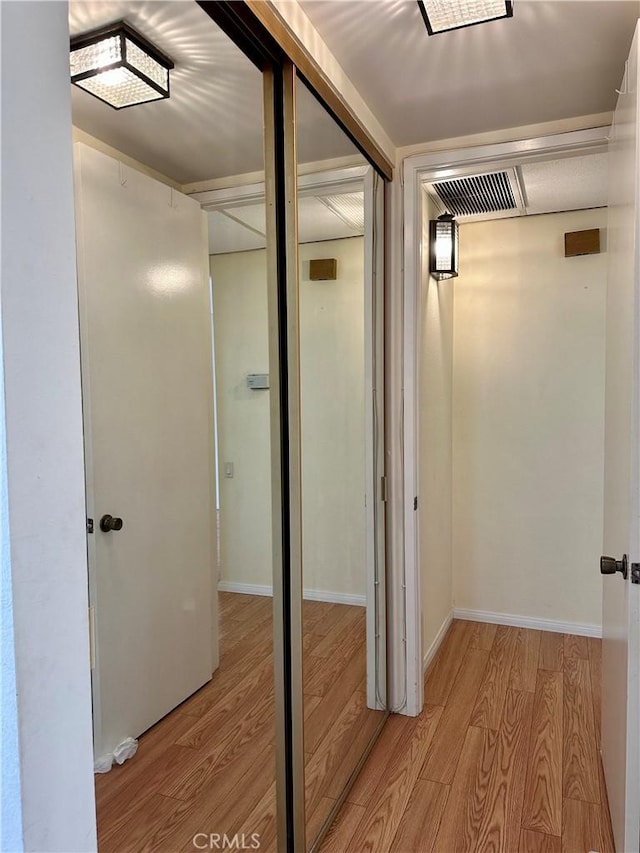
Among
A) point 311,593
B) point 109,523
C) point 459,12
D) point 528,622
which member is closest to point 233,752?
point 311,593

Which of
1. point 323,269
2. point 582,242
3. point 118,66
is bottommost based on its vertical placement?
point 323,269

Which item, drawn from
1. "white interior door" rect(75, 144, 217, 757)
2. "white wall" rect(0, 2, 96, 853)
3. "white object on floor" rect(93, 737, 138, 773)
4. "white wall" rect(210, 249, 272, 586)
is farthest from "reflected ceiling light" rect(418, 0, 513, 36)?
"white object on floor" rect(93, 737, 138, 773)

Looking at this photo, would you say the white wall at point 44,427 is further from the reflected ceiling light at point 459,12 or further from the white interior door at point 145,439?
the reflected ceiling light at point 459,12

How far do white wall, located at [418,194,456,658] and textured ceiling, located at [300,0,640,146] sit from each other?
675 millimetres

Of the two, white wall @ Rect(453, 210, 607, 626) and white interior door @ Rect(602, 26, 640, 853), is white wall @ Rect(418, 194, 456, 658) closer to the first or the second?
white wall @ Rect(453, 210, 607, 626)

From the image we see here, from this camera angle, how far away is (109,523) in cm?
94

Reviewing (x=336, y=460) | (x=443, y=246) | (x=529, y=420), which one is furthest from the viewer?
(x=529, y=420)

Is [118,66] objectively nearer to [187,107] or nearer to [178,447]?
[187,107]

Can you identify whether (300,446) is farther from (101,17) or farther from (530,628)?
(530,628)

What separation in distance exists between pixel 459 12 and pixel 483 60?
0.89ft

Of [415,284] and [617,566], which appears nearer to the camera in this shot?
[617,566]

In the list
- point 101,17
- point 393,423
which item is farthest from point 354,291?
point 101,17

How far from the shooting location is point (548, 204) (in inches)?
122

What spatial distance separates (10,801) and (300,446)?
1.08m
